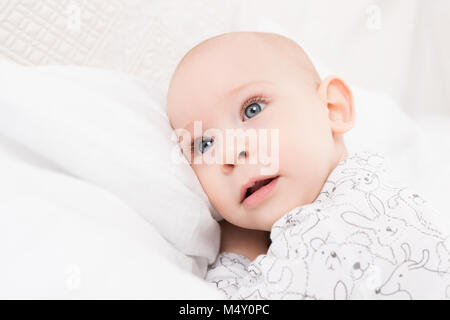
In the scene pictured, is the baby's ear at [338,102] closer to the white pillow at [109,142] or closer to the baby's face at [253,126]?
the baby's face at [253,126]

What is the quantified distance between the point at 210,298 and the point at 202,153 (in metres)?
0.43

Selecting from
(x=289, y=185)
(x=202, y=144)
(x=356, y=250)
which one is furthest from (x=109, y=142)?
(x=356, y=250)

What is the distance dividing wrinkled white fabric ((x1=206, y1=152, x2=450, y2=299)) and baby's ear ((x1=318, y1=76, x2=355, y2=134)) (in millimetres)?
141

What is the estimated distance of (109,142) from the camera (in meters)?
0.86

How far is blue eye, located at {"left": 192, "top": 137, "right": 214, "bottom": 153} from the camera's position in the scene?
1.01 meters

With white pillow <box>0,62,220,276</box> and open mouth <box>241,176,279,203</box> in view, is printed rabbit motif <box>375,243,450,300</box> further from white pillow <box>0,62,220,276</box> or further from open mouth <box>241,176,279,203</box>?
white pillow <box>0,62,220,276</box>

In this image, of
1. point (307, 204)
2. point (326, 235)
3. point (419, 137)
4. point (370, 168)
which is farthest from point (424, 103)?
point (326, 235)

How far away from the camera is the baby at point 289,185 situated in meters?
0.76

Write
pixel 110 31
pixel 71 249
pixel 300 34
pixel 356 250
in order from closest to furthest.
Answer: pixel 71 249 → pixel 356 250 → pixel 110 31 → pixel 300 34

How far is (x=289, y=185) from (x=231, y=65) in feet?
0.95

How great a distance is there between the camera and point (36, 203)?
0.72 m

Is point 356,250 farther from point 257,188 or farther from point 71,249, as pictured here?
point 71,249

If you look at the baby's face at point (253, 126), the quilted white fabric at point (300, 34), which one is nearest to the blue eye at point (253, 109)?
the baby's face at point (253, 126)

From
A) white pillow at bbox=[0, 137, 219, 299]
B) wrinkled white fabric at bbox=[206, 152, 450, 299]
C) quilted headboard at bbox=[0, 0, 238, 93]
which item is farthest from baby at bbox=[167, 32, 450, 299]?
quilted headboard at bbox=[0, 0, 238, 93]
